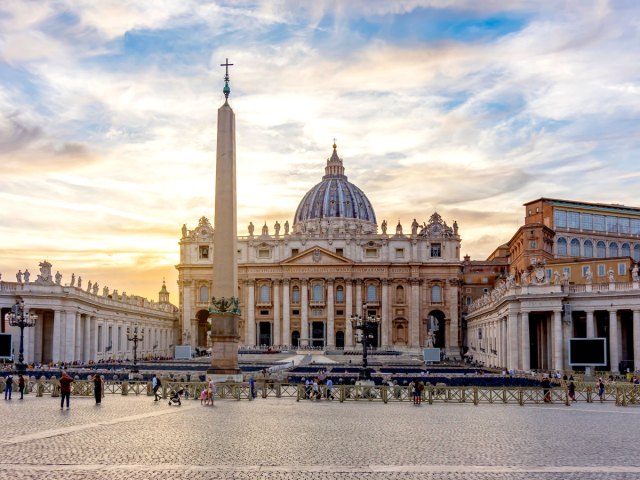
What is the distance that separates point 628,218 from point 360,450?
84.2m

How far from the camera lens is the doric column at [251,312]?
113662mm

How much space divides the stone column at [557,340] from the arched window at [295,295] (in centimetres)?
6162

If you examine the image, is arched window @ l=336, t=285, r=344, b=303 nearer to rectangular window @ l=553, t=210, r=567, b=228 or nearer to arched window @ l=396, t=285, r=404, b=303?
arched window @ l=396, t=285, r=404, b=303

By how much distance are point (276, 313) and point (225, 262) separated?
3141 inches

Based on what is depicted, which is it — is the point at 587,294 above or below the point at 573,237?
below

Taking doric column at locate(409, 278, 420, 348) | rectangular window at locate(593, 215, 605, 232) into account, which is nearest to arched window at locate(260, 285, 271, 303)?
doric column at locate(409, 278, 420, 348)

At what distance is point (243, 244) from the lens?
118 meters

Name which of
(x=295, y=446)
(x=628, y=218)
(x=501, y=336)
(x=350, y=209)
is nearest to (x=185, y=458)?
(x=295, y=446)

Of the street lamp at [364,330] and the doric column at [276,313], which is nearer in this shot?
the street lamp at [364,330]

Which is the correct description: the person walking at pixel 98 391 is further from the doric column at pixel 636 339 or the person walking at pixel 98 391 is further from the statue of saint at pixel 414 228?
Result: the statue of saint at pixel 414 228

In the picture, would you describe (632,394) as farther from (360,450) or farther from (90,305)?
(90,305)

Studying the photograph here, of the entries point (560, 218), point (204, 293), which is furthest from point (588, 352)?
point (204, 293)

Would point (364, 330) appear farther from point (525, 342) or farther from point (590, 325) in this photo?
point (590, 325)

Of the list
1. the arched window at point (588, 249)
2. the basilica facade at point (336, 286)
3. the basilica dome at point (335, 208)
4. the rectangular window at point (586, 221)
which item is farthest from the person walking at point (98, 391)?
the basilica dome at point (335, 208)
